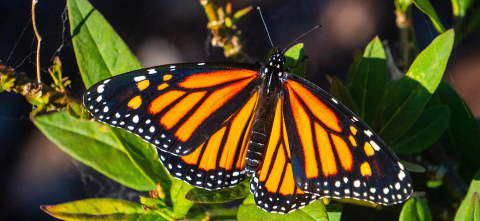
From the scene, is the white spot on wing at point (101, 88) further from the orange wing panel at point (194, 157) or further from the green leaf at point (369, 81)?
the green leaf at point (369, 81)

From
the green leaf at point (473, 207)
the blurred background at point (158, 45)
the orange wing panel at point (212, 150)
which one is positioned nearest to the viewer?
the green leaf at point (473, 207)

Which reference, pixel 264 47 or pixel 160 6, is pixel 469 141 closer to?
pixel 264 47

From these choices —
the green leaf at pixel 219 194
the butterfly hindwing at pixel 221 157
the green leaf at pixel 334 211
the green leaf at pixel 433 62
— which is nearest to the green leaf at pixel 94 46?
the butterfly hindwing at pixel 221 157

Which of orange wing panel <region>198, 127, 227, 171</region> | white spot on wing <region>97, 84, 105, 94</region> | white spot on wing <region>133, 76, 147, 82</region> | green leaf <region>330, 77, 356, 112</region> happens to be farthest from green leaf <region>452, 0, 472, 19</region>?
white spot on wing <region>97, 84, 105, 94</region>

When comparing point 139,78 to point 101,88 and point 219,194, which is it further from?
point 219,194

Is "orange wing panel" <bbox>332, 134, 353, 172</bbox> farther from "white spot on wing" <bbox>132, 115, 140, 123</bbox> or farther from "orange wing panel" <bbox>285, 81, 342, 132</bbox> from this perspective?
"white spot on wing" <bbox>132, 115, 140, 123</bbox>

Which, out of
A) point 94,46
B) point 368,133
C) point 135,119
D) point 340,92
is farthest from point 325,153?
point 94,46
